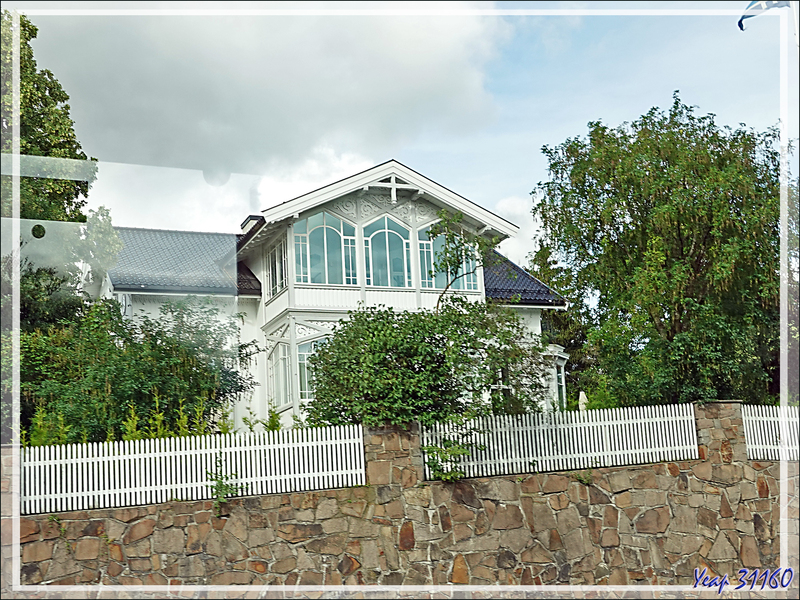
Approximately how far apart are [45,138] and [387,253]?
6.32 meters

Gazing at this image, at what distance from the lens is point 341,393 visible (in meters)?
9.41

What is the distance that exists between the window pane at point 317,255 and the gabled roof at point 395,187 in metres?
0.58

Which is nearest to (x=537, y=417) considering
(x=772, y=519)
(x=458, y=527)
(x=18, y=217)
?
(x=458, y=527)

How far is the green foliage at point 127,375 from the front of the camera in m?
9.32

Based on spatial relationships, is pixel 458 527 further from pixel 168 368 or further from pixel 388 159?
pixel 388 159

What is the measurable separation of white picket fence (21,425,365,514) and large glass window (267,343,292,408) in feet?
17.2

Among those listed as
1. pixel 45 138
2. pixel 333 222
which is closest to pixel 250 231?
pixel 333 222

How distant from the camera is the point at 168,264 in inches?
521

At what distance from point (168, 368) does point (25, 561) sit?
2821 millimetres

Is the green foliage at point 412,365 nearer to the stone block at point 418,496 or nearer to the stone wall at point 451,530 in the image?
the stone wall at point 451,530

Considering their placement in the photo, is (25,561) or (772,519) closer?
(25,561)

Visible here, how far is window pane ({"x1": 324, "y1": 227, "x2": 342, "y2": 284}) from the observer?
48.5 ft

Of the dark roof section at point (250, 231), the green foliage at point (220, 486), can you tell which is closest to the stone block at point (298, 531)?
the green foliage at point (220, 486)

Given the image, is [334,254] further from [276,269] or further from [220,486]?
[220,486]
